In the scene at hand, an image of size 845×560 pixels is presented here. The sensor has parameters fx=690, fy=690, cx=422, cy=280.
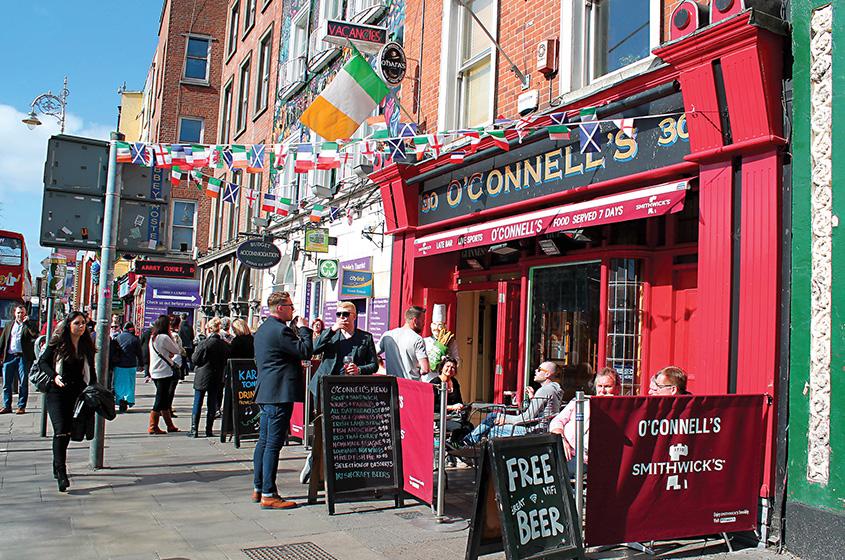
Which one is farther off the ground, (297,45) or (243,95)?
(243,95)

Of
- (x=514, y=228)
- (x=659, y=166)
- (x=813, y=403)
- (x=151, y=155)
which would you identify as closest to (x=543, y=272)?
(x=514, y=228)

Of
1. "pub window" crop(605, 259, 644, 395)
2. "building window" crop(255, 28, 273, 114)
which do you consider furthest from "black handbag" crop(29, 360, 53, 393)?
"building window" crop(255, 28, 273, 114)

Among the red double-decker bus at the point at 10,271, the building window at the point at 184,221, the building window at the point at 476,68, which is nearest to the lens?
the building window at the point at 476,68

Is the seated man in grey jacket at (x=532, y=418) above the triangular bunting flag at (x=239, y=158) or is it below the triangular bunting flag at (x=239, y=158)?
below

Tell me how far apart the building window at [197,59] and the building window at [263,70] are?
48.4ft

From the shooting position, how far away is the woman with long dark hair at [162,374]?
33.1 ft

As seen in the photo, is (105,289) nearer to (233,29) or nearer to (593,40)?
(593,40)

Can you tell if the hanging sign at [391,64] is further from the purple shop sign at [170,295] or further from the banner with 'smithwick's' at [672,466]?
the purple shop sign at [170,295]

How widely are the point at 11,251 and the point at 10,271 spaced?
879mm

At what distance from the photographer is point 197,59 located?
3562cm

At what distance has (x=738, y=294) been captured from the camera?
5.56 metres

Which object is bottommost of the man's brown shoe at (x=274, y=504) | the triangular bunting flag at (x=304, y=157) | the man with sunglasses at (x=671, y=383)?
the man's brown shoe at (x=274, y=504)

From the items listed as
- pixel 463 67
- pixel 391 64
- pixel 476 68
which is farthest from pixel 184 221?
pixel 476 68

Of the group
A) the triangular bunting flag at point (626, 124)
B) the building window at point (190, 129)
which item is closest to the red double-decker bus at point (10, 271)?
the building window at point (190, 129)
